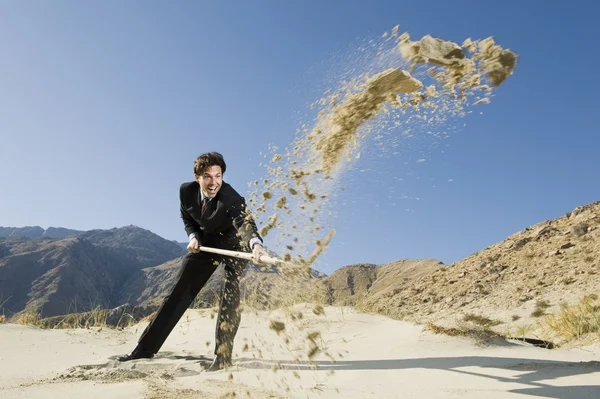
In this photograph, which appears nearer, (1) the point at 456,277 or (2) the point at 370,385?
(2) the point at 370,385

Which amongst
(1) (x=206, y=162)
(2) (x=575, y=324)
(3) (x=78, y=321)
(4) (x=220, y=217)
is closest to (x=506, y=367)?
(2) (x=575, y=324)

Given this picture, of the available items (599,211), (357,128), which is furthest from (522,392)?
(599,211)

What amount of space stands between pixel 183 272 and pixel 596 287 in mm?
8385

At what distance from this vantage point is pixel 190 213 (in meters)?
3.89

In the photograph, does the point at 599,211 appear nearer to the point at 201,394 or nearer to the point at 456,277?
the point at 456,277

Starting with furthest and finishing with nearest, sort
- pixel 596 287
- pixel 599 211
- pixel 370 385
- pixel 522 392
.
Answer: pixel 599 211, pixel 596 287, pixel 370 385, pixel 522 392

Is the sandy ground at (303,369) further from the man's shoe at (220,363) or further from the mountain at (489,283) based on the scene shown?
the mountain at (489,283)

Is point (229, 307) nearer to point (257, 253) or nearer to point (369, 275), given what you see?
point (257, 253)

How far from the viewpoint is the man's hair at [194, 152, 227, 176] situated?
374 cm

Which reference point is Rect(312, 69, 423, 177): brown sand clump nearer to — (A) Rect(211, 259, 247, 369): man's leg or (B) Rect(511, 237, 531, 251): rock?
(A) Rect(211, 259, 247, 369): man's leg

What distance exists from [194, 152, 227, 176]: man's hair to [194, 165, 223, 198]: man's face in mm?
27

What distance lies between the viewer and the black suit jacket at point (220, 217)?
3643 mm

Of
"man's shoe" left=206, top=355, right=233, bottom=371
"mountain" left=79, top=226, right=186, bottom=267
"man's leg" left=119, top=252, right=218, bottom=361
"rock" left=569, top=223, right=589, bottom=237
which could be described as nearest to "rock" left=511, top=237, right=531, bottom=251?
"rock" left=569, top=223, right=589, bottom=237

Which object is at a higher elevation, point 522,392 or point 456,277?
point 456,277
